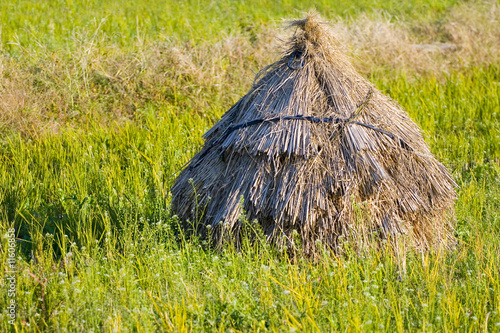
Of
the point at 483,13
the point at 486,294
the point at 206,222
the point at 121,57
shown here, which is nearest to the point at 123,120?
the point at 121,57

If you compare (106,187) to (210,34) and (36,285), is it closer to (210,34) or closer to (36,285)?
(36,285)

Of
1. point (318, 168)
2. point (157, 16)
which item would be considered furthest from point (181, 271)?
point (157, 16)

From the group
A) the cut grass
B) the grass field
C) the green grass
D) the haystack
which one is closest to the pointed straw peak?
the haystack

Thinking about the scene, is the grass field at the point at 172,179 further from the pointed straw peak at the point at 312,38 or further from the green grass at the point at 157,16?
the pointed straw peak at the point at 312,38

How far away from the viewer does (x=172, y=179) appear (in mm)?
5426

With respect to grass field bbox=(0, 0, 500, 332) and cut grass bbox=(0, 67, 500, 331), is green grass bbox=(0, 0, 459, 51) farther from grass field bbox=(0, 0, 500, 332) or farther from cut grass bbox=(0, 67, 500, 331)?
cut grass bbox=(0, 67, 500, 331)

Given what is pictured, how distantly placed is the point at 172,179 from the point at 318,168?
2002 millimetres

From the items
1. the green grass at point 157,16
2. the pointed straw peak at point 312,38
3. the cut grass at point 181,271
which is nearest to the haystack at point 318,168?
the pointed straw peak at point 312,38

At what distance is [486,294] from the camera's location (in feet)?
11.1

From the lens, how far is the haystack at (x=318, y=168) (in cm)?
383

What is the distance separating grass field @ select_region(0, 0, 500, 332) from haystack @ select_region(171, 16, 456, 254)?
217mm

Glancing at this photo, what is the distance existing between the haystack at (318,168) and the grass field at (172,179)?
0.22 metres

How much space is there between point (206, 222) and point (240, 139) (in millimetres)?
683

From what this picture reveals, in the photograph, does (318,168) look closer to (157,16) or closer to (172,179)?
(172,179)
